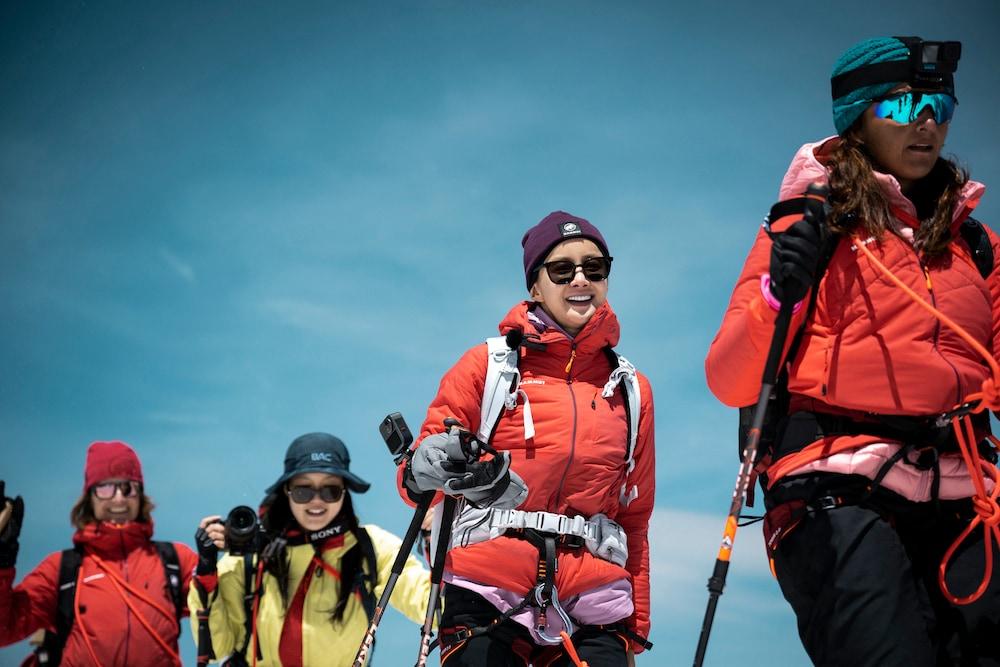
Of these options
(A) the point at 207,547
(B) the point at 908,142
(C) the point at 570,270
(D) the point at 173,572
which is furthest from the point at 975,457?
(D) the point at 173,572

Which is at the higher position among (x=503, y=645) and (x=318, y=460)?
(x=318, y=460)

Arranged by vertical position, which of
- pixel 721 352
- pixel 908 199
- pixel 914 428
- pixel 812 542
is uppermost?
pixel 908 199

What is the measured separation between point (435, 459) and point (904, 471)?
2.06 meters

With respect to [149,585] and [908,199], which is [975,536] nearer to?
[908,199]

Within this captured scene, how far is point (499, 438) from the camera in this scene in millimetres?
5098

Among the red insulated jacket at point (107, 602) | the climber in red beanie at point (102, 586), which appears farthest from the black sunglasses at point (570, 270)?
the red insulated jacket at point (107, 602)

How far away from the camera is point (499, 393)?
5.14 m

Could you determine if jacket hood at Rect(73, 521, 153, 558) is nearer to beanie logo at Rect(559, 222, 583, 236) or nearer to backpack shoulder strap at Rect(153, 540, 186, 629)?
backpack shoulder strap at Rect(153, 540, 186, 629)

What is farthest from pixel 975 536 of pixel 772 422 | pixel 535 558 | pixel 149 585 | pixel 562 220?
pixel 149 585

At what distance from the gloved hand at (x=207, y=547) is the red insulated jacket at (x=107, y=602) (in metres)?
0.91

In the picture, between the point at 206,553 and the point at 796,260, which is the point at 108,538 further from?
the point at 796,260

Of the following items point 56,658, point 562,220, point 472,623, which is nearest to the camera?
point 472,623

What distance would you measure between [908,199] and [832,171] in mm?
Result: 322

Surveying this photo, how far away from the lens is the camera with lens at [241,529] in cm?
791
